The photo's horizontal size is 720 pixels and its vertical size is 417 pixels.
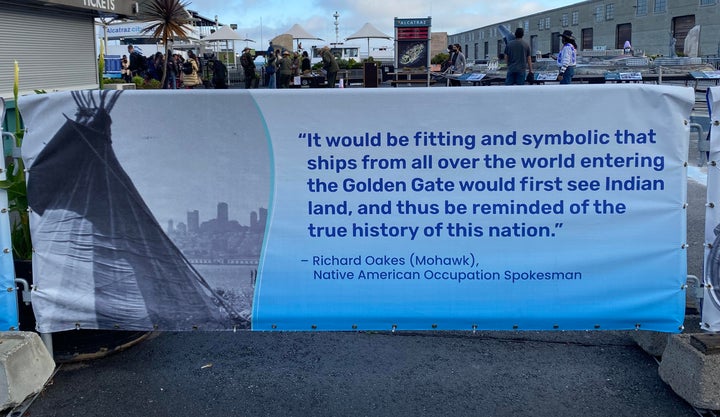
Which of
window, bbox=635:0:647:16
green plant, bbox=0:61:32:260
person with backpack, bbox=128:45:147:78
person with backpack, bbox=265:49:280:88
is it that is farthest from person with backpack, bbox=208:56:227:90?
window, bbox=635:0:647:16

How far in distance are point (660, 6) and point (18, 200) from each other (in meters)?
60.4

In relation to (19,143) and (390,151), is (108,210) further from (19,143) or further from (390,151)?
(390,151)

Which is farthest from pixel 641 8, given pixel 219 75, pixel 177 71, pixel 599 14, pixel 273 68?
pixel 219 75

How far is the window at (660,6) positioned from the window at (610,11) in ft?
20.6

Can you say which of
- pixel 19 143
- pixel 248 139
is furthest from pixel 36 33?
pixel 248 139

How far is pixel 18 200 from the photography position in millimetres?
4109

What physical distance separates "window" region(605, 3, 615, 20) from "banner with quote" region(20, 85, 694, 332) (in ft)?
213

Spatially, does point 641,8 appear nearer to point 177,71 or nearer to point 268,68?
point 268,68

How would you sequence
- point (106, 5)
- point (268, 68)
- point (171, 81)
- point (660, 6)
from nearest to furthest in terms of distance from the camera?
point (106, 5), point (171, 81), point (268, 68), point (660, 6)

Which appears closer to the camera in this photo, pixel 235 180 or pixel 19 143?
pixel 235 180

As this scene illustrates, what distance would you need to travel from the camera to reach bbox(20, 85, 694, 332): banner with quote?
3699mm

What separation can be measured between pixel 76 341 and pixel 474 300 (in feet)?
8.02

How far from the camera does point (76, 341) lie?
4352mm

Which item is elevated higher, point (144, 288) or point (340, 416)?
point (144, 288)
